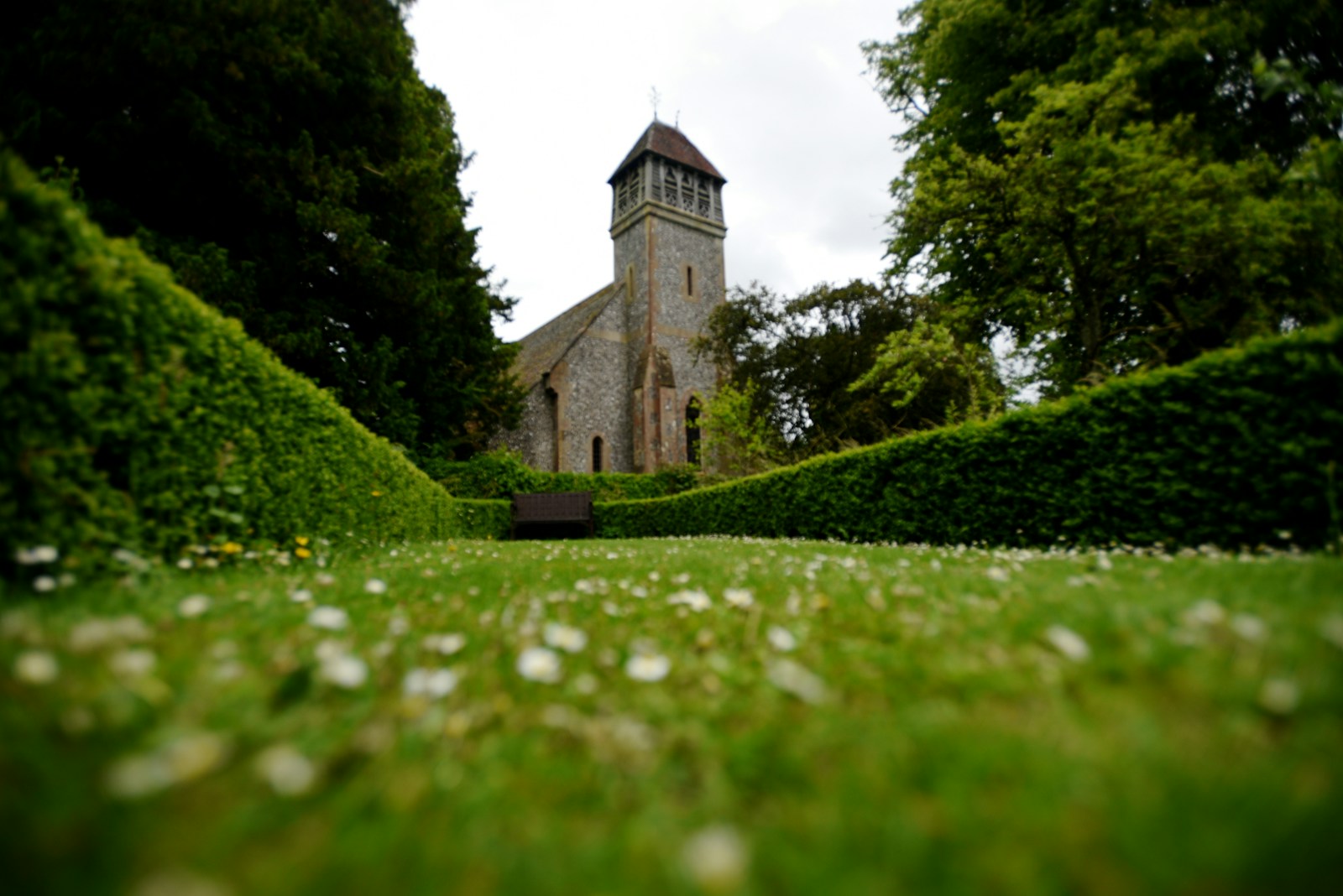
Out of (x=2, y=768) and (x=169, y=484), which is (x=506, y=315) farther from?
(x=2, y=768)

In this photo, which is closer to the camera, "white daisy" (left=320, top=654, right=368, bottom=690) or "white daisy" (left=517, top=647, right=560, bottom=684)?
"white daisy" (left=320, top=654, right=368, bottom=690)

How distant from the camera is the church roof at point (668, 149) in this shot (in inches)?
1144

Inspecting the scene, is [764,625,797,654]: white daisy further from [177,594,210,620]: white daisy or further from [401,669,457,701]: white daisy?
[177,594,210,620]: white daisy

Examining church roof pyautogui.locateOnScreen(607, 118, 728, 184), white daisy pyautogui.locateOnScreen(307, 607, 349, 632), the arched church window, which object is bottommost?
white daisy pyautogui.locateOnScreen(307, 607, 349, 632)

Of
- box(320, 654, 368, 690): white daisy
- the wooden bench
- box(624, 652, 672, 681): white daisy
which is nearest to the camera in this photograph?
box(320, 654, 368, 690): white daisy

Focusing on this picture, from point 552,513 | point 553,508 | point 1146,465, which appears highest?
point 1146,465

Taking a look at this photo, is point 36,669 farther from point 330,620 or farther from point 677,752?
point 677,752

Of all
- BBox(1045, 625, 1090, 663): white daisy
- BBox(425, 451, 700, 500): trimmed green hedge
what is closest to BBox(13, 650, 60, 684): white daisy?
BBox(1045, 625, 1090, 663): white daisy

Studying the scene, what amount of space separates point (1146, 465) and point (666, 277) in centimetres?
2495

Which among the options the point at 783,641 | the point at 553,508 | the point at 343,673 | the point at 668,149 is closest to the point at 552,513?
the point at 553,508

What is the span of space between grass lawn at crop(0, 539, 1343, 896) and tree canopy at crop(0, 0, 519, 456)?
916 cm

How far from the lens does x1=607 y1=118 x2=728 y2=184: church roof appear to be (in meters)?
29.0

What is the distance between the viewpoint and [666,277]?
28328 mm

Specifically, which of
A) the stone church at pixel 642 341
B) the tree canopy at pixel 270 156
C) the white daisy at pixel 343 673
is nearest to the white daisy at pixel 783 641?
the white daisy at pixel 343 673
